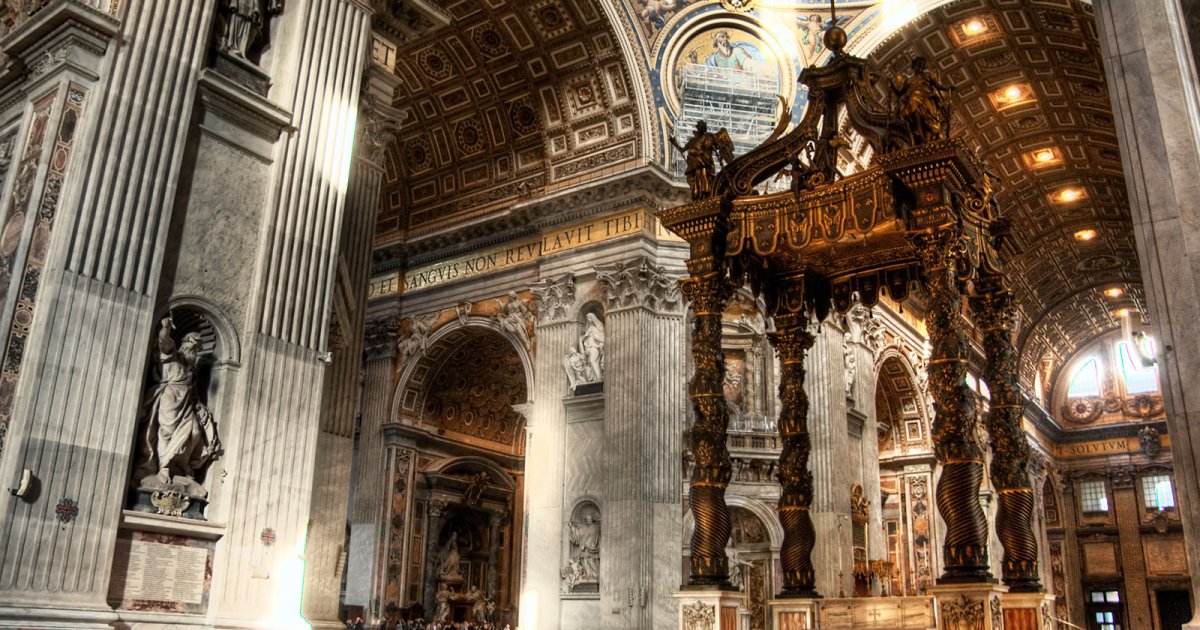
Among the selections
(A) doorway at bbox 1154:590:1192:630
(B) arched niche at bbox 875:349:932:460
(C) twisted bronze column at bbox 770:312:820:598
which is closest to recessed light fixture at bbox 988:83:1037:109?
(B) arched niche at bbox 875:349:932:460

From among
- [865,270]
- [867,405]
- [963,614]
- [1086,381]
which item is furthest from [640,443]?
[1086,381]

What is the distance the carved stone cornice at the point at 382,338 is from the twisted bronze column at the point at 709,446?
11.4 metres

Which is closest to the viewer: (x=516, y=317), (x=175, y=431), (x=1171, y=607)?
(x=175, y=431)

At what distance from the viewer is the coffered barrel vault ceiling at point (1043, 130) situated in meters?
17.5

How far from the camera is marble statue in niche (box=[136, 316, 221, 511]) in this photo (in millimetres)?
6793

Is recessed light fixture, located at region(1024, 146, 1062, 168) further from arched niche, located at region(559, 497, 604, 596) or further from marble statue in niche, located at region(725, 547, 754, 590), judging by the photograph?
arched niche, located at region(559, 497, 604, 596)

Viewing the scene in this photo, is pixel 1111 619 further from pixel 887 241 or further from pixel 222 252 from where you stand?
pixel 222 252

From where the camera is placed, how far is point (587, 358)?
17.0m

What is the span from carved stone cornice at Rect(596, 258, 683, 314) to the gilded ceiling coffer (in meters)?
5.41

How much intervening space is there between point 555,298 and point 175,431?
11083mm

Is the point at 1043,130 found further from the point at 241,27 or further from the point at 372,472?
the point at 241,27

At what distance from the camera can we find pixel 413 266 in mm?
20609

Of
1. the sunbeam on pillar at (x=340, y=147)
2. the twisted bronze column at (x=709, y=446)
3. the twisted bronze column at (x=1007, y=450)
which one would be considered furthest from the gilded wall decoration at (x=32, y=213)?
the twisted bronze column at (x=1007, y=450)

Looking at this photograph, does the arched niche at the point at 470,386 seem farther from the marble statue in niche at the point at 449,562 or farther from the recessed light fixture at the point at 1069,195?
the recessed light fixture at the point at 1069,195
